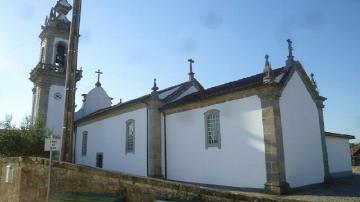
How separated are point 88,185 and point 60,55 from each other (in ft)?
76.3

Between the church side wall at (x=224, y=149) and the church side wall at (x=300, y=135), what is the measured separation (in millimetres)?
1284

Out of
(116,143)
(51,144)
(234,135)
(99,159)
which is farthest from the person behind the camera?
(99,159)

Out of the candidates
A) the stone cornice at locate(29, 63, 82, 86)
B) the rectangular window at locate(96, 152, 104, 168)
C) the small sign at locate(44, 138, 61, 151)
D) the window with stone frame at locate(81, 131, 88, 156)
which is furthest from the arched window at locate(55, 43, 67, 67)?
the small sign at locate(44, 138, 61, 151)

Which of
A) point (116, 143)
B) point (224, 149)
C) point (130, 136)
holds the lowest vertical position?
point (224, 149)

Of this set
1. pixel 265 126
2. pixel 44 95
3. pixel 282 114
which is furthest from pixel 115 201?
pixel 44 95

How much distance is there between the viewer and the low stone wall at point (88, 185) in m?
6.74

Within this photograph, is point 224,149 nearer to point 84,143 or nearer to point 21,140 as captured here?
point 21,140

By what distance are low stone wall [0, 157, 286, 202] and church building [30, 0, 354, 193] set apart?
7.31 metres

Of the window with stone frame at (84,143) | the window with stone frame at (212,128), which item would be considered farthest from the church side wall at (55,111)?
the window with stone frame at (212,128)

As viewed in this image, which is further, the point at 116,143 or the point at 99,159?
the point at 99,159

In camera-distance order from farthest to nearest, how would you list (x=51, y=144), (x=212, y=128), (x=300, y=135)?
(x=212, y=128), (x=300, y=135), (x=51, y=144)

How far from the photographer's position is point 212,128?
53.3 feet

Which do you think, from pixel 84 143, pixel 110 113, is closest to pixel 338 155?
pixel 110 113

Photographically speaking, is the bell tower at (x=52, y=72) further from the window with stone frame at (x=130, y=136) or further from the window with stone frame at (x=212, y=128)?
the window with stone frame at (x=212, y=128)
